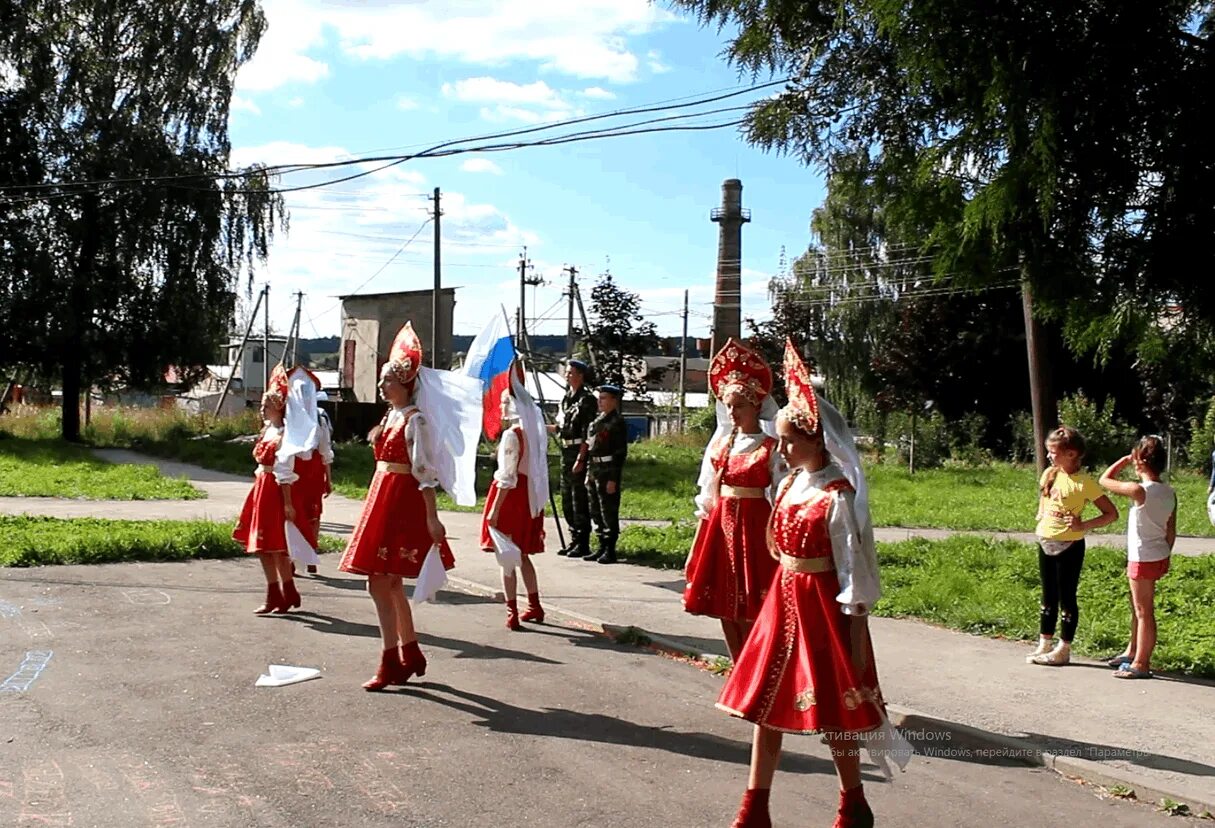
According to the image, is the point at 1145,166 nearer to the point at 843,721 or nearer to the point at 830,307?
the point at 843,721

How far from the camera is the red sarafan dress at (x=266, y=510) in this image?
31.8 ft

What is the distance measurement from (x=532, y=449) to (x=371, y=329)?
43745 millimetres

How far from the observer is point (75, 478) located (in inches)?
934

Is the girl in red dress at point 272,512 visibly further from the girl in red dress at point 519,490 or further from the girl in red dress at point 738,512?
the girl in red dress at point 738,512

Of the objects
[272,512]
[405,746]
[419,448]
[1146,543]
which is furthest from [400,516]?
[1146,543]

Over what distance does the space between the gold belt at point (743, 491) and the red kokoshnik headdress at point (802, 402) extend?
1813 mm

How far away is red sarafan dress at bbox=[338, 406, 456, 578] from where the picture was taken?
7422 mm

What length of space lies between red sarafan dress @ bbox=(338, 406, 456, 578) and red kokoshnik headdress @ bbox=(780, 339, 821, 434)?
295cm

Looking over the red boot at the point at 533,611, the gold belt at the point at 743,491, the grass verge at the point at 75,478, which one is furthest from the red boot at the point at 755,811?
the grass verge at the point at 75,478

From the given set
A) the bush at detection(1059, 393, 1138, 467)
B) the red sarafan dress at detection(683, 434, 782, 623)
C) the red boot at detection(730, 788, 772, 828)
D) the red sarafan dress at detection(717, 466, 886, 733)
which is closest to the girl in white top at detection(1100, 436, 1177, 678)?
the red sarafan dress at detection(683, 434, 782, 623)

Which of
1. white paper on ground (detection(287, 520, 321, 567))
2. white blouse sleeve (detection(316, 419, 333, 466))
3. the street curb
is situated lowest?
the street curb

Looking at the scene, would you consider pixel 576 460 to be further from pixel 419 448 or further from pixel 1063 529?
pixel 1063 529

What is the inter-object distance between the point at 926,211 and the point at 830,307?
40.4 meters

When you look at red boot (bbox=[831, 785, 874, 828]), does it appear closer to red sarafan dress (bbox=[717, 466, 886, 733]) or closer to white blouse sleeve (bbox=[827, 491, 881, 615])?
red sarafan dress (bbox=[717, 466, 886, 733])
